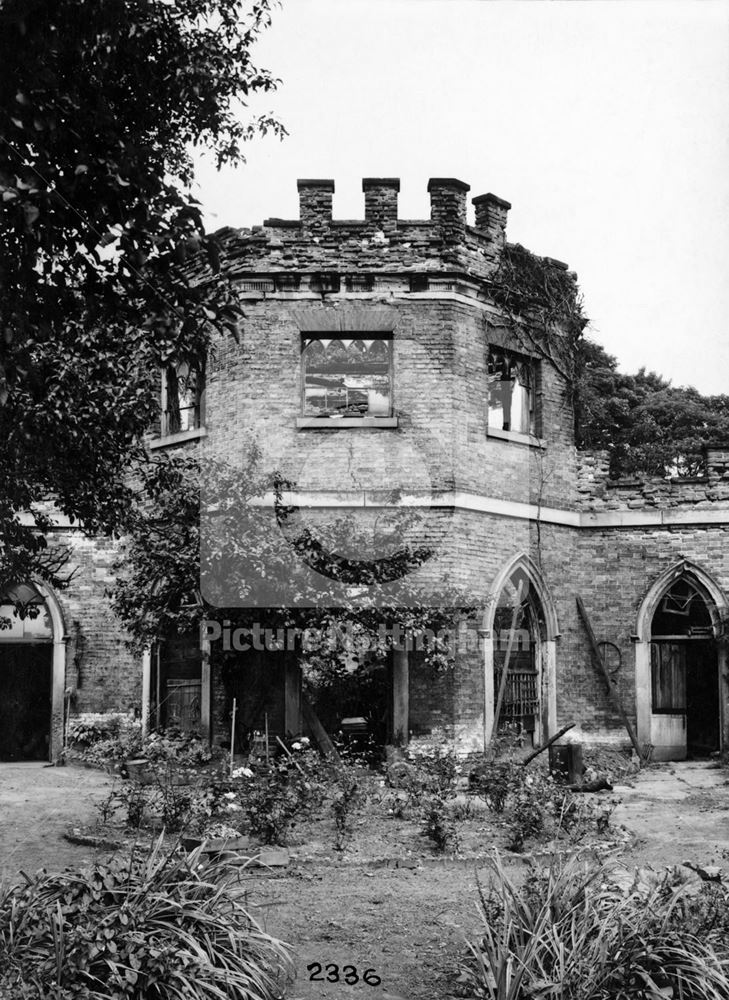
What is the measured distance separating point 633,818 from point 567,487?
19.2 feet

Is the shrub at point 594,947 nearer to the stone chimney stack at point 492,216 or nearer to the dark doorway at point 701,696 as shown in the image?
the stone chimney stack at point 492,216

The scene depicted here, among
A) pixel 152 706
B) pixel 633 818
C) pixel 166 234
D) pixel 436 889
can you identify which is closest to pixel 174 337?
pixel 166 234

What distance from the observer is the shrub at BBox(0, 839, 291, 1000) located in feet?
14.9

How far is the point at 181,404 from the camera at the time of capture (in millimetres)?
15078


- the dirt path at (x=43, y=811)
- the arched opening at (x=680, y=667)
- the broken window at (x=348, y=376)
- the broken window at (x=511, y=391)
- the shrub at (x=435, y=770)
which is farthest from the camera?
the arched opening at (x=680, y=667)

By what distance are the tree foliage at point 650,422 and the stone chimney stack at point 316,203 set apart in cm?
1404

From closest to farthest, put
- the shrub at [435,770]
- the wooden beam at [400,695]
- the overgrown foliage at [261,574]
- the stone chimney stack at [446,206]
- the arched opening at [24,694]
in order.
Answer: the shrub at [435,770], the overgrown foliage at [261,574], the wooden beam at [400,695], the stone chimney stack at [446,206], the arched opening at [24,694]

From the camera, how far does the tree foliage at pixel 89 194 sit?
479cm

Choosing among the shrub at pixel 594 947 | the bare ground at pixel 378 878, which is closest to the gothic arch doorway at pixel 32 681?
the bare ground at pixel 378 878

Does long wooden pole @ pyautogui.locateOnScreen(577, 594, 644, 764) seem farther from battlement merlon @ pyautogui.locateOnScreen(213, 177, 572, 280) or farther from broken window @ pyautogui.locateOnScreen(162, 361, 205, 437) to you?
broken window @ pyautogui.locateOnScreen(162, 361, 205, 437)

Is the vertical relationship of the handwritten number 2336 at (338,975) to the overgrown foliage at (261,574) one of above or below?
below

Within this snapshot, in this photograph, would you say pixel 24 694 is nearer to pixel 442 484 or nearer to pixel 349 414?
pixel 349 414

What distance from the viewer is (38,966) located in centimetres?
460

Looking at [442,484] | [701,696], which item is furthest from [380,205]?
[701,696]
